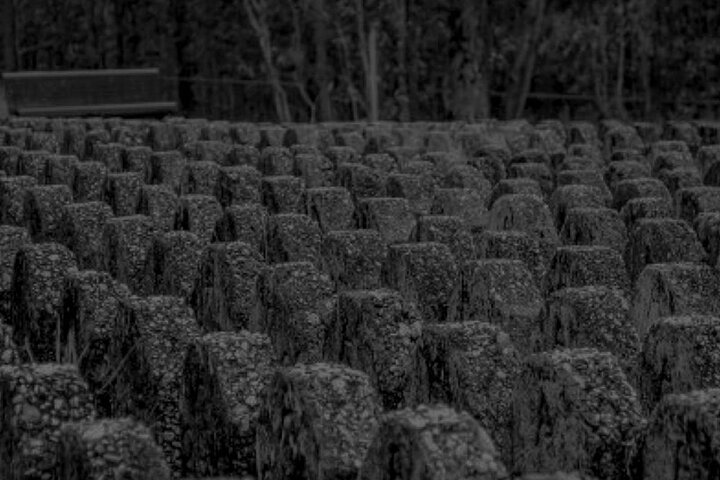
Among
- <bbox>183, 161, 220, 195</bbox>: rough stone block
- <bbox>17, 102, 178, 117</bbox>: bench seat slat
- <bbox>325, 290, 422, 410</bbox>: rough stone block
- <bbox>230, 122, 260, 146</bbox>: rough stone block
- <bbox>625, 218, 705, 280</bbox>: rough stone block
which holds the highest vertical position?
<bbox>17, 102, 178, 117</bbox>: bench seat slat

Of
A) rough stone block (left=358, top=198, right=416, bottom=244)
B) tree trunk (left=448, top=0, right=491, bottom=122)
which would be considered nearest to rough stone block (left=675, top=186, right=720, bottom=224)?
rough stone block (left=358, top=198, right=416, bottom=244)

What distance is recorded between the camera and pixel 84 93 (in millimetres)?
13398

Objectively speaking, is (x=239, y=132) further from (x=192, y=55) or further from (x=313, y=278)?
(x=192, y=55)

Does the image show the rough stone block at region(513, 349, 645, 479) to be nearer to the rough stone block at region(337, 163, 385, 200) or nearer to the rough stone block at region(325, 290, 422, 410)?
the rough stone block at region(325, 290, 422, 410)

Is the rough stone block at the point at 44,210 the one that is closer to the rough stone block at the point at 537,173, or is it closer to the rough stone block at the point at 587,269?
the rough stone block at the point at 587,269

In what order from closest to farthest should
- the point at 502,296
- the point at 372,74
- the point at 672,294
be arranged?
the point at 502,296
the point at 672,294
the point at 372,74

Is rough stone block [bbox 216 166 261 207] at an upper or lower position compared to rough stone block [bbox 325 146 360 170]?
lower

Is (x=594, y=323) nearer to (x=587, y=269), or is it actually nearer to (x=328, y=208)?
(x=587, y=269)

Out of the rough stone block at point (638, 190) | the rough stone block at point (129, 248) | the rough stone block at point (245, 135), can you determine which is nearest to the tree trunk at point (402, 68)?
the rough stone block at point (245, 135)

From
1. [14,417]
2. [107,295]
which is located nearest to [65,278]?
[107,295]

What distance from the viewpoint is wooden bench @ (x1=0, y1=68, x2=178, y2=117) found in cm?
1293

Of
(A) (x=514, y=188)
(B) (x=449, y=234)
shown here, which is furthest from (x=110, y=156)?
(B) (x=449, y=234)

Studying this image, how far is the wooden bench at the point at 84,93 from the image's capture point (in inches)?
509

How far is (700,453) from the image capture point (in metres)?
2.14
